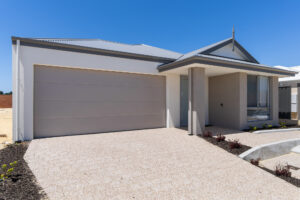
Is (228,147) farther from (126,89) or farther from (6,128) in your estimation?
(6,128)

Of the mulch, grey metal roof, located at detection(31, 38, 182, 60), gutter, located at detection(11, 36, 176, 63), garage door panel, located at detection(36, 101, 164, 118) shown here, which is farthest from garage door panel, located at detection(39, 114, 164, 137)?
grey metal roof, located at detection(31, 38, 182, 60)

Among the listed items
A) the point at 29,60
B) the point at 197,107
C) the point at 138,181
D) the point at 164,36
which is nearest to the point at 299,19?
the point at 197,107

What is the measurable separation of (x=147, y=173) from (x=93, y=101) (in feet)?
16.0

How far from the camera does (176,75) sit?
29.9ft

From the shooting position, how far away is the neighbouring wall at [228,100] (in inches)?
334

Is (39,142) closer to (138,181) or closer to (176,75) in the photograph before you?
(138,181)

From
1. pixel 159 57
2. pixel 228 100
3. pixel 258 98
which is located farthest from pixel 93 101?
pixel 258 98

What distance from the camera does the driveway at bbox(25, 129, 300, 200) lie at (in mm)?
2863

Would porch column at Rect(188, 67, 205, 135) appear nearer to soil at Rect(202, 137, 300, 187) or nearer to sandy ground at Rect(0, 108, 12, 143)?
soil at Rect(202, 137, 300, 187)

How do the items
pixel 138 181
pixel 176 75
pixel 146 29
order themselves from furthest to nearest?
pixel 146 29
pixel 176 75
pixel 138 181

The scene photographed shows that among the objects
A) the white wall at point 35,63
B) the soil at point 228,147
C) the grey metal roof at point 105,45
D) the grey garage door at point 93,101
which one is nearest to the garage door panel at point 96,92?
the grey garage door at point 93,101

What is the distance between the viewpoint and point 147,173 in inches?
140

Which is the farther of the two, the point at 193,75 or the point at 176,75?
the point at 176,75

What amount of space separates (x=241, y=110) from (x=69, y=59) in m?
8.80
